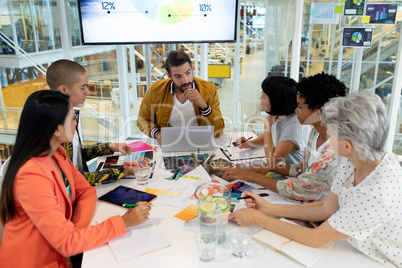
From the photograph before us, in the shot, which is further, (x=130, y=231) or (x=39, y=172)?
(x=130, y=231)

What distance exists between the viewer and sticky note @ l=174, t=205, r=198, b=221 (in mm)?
1523

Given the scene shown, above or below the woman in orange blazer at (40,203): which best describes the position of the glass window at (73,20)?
above

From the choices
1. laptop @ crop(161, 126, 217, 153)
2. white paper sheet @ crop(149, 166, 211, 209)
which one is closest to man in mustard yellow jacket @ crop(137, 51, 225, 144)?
laptop @ crop(161, 126, 217, 153)

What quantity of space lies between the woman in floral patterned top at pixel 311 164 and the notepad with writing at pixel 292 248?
38 centimetres

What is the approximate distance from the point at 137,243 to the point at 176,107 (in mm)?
1697

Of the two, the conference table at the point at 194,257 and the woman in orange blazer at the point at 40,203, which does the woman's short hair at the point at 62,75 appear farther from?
the conference table at the point at 194,257

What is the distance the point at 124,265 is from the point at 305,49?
13.3 ft

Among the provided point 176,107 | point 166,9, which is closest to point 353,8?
point 166,9

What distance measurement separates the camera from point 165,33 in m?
3.62

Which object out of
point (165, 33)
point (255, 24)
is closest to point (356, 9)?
point (255, 24)

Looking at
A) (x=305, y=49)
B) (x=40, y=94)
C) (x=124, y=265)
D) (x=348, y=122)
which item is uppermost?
(x=305, y=49)

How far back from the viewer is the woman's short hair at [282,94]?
220cm

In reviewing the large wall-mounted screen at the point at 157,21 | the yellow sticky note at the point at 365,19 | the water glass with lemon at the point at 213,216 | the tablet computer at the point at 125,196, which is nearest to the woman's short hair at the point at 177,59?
the large wall-mounted screen at the point at 157,21

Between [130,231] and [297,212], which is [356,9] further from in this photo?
[130,231]
